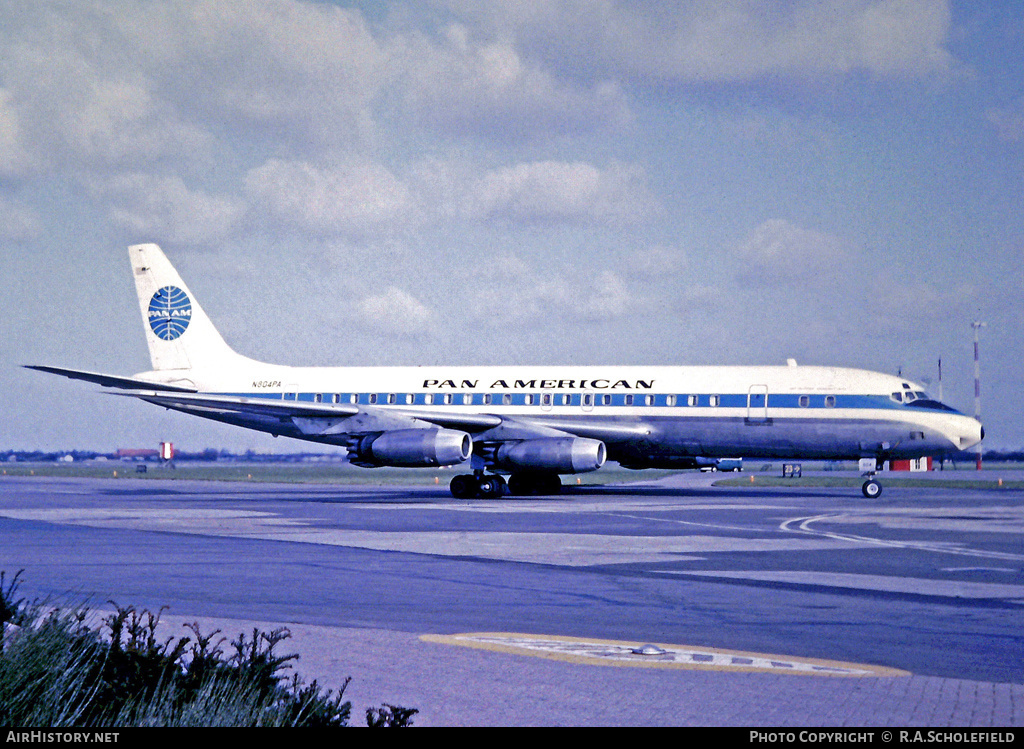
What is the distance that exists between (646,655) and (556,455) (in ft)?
97.1

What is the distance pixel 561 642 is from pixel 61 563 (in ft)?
33.0

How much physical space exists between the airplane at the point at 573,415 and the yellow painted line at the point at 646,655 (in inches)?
1116

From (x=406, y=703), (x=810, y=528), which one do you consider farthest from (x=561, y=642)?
(x=810, y=528)

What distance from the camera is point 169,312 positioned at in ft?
165

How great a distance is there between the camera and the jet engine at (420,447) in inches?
1556

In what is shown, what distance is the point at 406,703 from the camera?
830cm

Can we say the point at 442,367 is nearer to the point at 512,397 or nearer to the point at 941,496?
the point at 512,397

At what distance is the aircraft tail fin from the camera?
1954 inches

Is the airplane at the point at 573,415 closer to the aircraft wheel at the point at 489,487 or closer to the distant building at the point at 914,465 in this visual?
the aircraft wheel at the point at 489,487

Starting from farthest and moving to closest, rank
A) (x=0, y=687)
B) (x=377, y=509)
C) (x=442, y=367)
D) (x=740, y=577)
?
1. (x=442, y=367)
2. (x=377, y=509)
3. (x=740, y=577)
4. (x=0, y=687)

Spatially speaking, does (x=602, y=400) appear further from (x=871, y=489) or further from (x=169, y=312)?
(x=169, y=312)

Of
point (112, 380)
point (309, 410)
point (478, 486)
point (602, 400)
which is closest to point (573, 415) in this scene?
point (602, 400)

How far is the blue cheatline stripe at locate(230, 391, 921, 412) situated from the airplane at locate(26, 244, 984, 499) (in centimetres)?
4

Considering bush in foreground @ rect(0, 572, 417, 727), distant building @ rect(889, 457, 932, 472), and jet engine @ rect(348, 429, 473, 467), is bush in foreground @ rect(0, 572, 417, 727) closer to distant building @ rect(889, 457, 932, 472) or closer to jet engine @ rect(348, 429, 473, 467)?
jet engine @ rect(348, 429, 473, 467)
